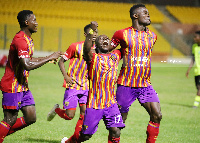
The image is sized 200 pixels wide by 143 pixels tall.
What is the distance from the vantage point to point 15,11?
140ft

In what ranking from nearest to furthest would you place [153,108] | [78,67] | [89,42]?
[89,42]
[153,108]
[78,67]

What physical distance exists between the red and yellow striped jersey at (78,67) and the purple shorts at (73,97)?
9cm

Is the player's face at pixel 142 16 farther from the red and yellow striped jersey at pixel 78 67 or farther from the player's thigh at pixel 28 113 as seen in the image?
the player's thigh at pixel 28 113

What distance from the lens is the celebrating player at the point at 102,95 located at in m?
6.43

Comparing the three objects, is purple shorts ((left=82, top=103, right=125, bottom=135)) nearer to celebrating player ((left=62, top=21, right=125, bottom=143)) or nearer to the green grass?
celebrating player ((left=62, top=21, right=125, bottom=143))

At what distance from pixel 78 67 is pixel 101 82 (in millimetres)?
2205

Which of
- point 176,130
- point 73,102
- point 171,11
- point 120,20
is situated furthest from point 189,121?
point 171,11

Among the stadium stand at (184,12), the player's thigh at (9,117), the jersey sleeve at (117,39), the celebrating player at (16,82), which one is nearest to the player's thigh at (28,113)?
the celebrating player at (16,82)

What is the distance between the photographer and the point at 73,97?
8.51 meters

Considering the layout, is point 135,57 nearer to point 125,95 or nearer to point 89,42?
point 125,95

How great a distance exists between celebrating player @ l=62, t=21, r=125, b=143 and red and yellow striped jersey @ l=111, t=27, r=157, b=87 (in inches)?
28.6

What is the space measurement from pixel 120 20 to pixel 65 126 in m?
34.7

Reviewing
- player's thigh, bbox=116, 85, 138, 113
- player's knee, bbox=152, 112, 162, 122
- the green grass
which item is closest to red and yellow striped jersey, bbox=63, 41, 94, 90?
the green grass

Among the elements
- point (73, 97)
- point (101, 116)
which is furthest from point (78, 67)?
point (101, 116)
